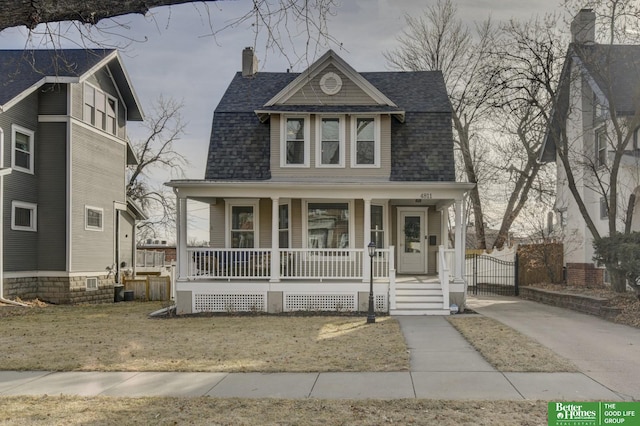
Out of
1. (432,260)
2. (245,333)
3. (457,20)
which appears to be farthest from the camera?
(457,20)

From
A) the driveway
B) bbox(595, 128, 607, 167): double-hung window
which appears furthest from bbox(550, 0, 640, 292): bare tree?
the driveway

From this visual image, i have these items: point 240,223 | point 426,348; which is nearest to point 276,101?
point 240,223

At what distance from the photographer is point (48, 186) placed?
1825cm

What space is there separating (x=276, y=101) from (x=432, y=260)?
7331mm

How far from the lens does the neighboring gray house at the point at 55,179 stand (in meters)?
16.9

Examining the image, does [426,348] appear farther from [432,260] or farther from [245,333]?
[432,260]

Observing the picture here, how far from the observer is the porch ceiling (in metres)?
14.3

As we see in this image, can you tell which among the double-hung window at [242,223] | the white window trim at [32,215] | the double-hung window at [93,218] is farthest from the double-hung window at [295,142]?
the white window trim at [32,215]

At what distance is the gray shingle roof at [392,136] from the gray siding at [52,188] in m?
5.67

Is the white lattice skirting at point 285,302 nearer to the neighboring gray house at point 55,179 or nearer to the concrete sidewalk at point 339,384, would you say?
the neighboring gray house at point 55,179

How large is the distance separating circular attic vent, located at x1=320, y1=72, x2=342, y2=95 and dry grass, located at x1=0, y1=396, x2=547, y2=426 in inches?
478

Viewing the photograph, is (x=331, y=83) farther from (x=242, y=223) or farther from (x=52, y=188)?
(x=52, y=188)

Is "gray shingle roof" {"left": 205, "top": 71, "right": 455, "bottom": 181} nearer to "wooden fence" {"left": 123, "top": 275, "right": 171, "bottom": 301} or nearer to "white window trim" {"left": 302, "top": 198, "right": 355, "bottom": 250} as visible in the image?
"white window trim" {"left": 302, "top": 198, "right": 355, "bottom": 250}

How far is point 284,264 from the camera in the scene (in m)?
15.4
